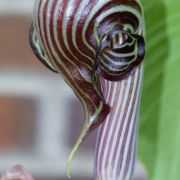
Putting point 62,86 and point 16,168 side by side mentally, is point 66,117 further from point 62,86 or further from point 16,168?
point 16,168

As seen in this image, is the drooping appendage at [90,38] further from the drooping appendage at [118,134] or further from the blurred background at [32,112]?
the blurred background at [32,112]

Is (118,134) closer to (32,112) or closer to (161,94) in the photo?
(161,94)

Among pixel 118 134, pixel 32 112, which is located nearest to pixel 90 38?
pixel 118 134

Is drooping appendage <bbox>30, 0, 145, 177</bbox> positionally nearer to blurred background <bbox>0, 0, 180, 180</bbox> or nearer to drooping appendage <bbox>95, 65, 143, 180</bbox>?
drooping appendage <bbox>95, 65, 143, 180</bbox>

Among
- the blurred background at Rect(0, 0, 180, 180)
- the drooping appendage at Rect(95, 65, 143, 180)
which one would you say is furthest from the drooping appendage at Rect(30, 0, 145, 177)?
the blurred background at Rect(0, 0, 180, 180)

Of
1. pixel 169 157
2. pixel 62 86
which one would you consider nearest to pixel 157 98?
pixel 169 157
